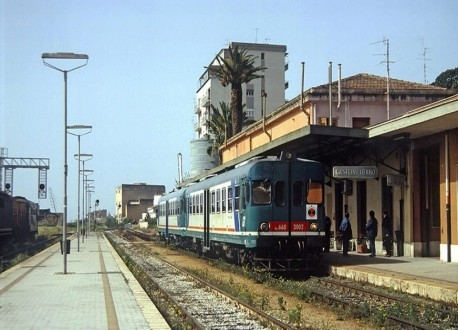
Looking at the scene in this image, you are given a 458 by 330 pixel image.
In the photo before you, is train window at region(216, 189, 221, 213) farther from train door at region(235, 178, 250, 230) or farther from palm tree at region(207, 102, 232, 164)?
palm tree at region(207, 102, 232, 164)

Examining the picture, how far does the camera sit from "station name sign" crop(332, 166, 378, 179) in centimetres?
2422

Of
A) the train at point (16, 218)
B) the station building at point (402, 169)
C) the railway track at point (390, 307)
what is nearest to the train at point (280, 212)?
the station building at point (402, 169)

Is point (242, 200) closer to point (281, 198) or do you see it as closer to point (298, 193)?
point (281, 198)

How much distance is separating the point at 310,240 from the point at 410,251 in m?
5.94

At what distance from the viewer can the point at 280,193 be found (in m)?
20.7

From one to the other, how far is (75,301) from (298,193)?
8274mm

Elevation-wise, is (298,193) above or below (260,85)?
below

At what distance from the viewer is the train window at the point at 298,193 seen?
20.8 metres

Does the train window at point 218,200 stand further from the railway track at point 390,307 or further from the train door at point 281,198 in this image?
the railway track at point 390,307

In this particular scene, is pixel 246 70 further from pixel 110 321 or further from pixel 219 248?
pixel 110 321

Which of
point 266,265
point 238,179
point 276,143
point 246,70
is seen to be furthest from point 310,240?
point 246,70

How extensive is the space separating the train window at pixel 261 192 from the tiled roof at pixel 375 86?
17017mm

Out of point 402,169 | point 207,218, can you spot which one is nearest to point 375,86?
point 402,169

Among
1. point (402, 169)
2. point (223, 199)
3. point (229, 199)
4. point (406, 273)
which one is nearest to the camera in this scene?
point (406, 273)
